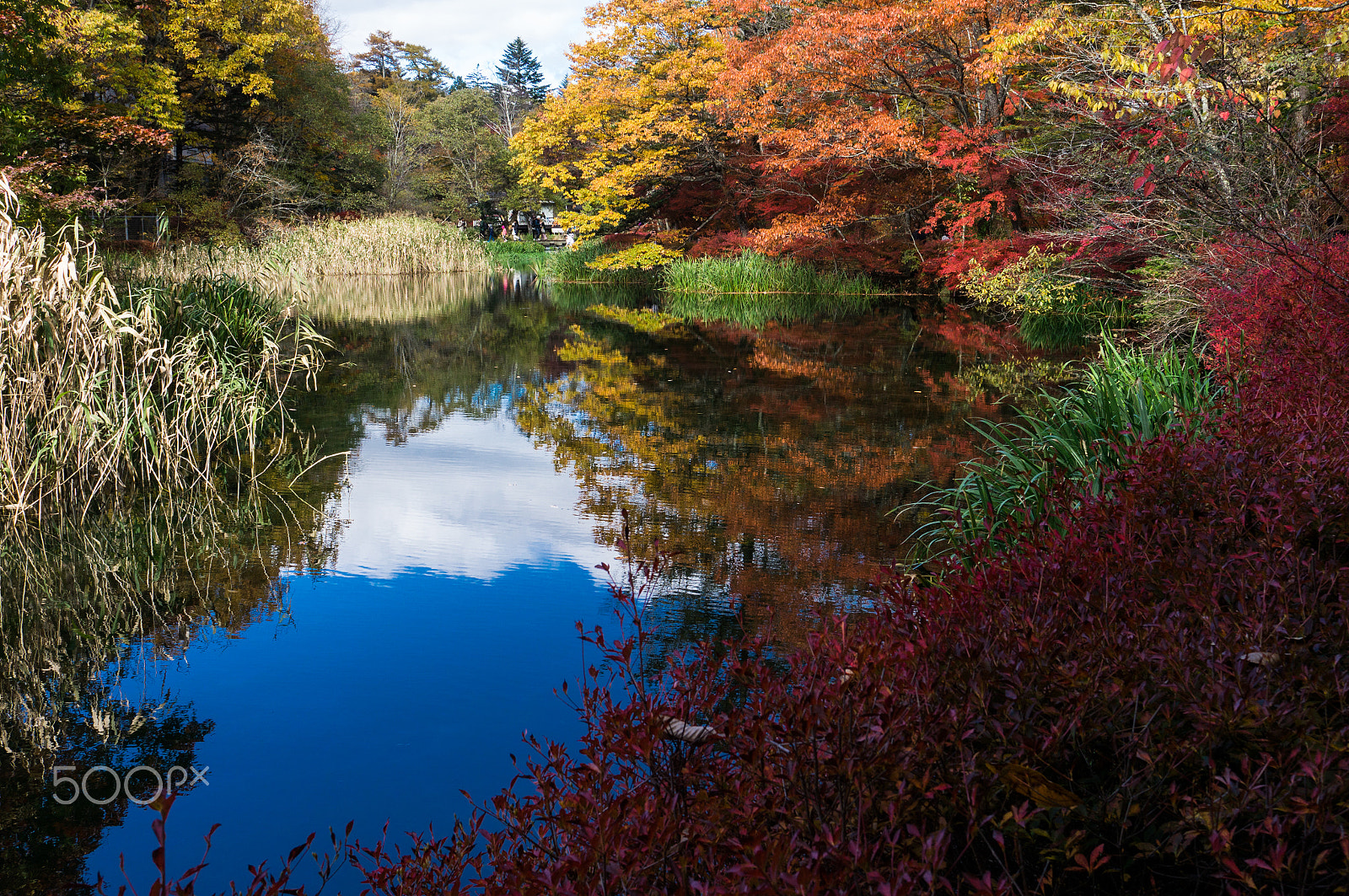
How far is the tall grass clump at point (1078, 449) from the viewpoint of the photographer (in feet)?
14.3

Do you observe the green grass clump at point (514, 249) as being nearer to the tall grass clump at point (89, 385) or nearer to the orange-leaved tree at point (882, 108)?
the orange-leaved tree at point (882, 108)

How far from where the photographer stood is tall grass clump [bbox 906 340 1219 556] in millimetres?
4344

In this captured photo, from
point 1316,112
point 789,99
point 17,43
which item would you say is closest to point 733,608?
point 1316,112

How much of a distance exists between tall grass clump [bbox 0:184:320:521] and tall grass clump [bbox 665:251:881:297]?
16.8 metres

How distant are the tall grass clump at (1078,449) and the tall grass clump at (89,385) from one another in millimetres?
4986

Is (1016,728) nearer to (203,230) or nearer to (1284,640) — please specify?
(1284,640)

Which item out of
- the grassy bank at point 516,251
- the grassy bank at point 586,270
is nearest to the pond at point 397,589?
the grassy bank at point 586,270

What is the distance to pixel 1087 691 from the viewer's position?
6.18 ft

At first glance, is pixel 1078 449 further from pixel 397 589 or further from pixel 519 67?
pixel 519 67

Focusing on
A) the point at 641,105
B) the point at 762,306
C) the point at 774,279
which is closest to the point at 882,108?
the point at 762,306

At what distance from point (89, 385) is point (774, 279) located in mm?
18560

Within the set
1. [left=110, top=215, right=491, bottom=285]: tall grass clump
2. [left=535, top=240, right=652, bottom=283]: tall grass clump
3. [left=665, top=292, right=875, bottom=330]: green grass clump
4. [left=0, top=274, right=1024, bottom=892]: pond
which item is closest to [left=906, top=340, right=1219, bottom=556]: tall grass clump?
[left=0, top=274, right=1024, bottom=892]: pond

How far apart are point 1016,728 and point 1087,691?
0.18m

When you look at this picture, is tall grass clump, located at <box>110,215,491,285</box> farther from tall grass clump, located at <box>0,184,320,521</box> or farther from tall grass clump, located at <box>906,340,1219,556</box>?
tall grass clump, located at <box>906,340,1219,556</box>
